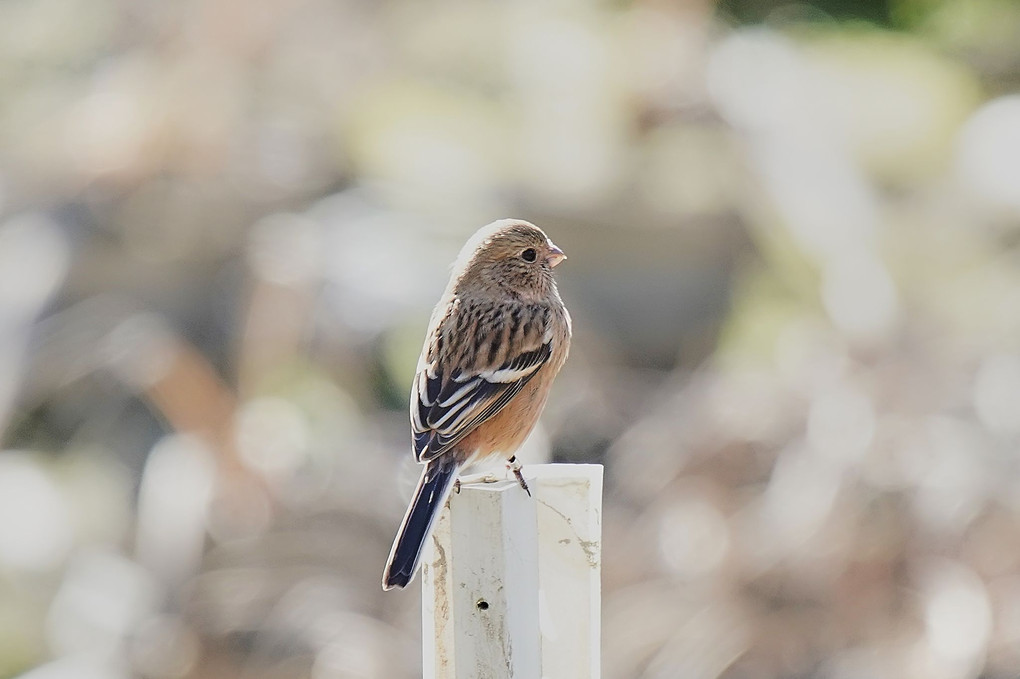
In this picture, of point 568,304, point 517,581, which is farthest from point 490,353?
point 568,304

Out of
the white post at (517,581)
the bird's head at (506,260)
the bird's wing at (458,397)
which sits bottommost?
the white post at (517,581)

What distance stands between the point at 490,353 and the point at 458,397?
0.59 ft

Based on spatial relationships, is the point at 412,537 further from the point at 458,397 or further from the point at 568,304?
the point at 568,304

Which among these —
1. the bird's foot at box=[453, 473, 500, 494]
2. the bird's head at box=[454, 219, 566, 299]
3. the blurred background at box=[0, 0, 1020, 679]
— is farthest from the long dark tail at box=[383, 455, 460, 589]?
the blurred background at box=[0, 0, 1020, 679]

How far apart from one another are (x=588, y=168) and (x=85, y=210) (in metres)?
2.68

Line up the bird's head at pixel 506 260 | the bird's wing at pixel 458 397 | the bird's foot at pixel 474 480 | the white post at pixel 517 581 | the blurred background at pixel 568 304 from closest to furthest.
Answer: the white post at pixel 517 581 → the bird's foot at pixel 474 480 → the bird's wing at pixel 458 397 → the bird's head at pixel 506 260 → the blurred background at pixel 568 304

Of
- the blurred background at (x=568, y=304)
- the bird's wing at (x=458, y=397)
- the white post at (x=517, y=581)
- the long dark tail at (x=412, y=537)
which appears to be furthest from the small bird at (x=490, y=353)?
the blurred background at (x=568, y=304)

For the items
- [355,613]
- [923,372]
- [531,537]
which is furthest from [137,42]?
[531,537]

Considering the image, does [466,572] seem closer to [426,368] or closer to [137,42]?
[426,368]

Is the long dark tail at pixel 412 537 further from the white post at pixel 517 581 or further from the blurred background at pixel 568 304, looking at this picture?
the blurred background at pixel 568 304

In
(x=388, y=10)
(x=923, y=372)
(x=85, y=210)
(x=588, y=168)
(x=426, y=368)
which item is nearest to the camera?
(x=426, y=368)

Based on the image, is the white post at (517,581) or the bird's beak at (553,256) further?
the bird's beak at (553,256)

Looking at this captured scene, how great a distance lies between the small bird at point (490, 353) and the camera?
96.5 inches

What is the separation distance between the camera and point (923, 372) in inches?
175
